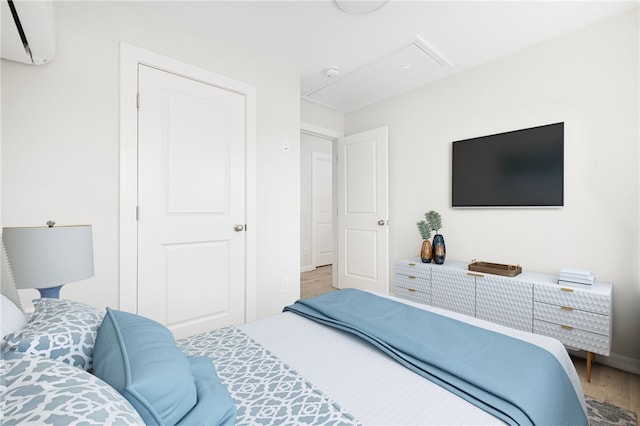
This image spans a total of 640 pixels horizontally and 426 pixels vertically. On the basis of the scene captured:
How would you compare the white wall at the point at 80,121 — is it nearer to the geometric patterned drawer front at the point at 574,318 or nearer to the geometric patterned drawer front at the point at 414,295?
the geometric patterned drawer front at the point at 414,295

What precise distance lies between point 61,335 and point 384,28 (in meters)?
2.57

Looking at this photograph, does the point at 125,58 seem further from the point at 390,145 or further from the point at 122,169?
the point at 390,145

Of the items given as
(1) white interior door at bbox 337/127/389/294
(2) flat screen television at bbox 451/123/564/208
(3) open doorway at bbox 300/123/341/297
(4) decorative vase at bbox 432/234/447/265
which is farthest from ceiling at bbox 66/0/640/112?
(3) open doorway at bbox 300/123/341/297

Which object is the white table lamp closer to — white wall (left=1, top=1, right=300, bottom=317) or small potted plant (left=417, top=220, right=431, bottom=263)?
white wall (left=1, top=1, right=300, bottom=317)

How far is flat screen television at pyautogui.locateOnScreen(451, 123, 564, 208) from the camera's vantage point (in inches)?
93.7

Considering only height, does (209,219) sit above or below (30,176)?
below

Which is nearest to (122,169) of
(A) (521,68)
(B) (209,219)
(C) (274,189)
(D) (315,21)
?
(B) (209,219)

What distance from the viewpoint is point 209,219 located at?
239 cm

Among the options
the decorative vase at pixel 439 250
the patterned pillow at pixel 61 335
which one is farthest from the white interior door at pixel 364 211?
the patterned pillow at pixel 61 335

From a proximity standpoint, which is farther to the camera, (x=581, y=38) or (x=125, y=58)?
(x=581, y=38)

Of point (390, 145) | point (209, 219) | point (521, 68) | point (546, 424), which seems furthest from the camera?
point (390, 145)

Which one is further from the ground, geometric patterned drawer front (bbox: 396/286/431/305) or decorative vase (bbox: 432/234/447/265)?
decorative vase (bbox: 432/234/447/265)

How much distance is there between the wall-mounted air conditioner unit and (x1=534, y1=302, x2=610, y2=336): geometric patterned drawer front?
330 centimetres

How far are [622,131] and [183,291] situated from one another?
3.40m
